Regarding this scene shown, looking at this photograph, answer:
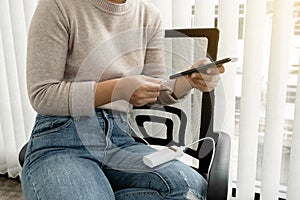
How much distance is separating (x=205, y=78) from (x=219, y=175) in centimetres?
23

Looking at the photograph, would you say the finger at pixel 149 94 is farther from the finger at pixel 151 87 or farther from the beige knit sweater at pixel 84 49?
the beige knit sweater at pixel 84 49

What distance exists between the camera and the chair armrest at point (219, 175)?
27.8 inches

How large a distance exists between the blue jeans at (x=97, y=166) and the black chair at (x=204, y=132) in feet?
0.19

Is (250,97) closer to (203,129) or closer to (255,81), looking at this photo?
(255,81)

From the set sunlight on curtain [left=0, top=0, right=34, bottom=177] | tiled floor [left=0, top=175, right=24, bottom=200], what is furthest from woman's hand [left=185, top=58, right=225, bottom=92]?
tiled floor [left=0, top=175, right=24, bottom=200]

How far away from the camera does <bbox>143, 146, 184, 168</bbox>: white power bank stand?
84 centimetres

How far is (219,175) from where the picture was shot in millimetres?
728

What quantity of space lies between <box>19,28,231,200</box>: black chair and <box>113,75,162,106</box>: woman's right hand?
15 cm

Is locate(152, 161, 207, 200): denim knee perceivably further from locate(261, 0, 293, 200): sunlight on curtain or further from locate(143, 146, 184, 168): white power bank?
locate(261, 0, 293, 200): sunlight on curtain

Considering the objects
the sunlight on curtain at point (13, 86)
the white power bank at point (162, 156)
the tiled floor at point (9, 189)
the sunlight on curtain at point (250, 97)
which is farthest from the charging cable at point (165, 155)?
the tiled floor at point (9, 189)

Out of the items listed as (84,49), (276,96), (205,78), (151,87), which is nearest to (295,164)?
(276,96)

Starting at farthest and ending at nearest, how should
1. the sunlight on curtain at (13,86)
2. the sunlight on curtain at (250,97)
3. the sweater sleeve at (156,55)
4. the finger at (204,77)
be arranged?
1. the sunlight on curtain at (13,86)
2. the sunlight on curtain at (250,97)
3. the sweater sleeve at (156,55)
4. the finger at (204,77)

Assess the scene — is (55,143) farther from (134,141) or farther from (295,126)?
(295,126)

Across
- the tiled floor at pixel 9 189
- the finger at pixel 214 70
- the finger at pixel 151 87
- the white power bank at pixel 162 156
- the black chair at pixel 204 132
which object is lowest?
the tiled floor at pixel 9 189
